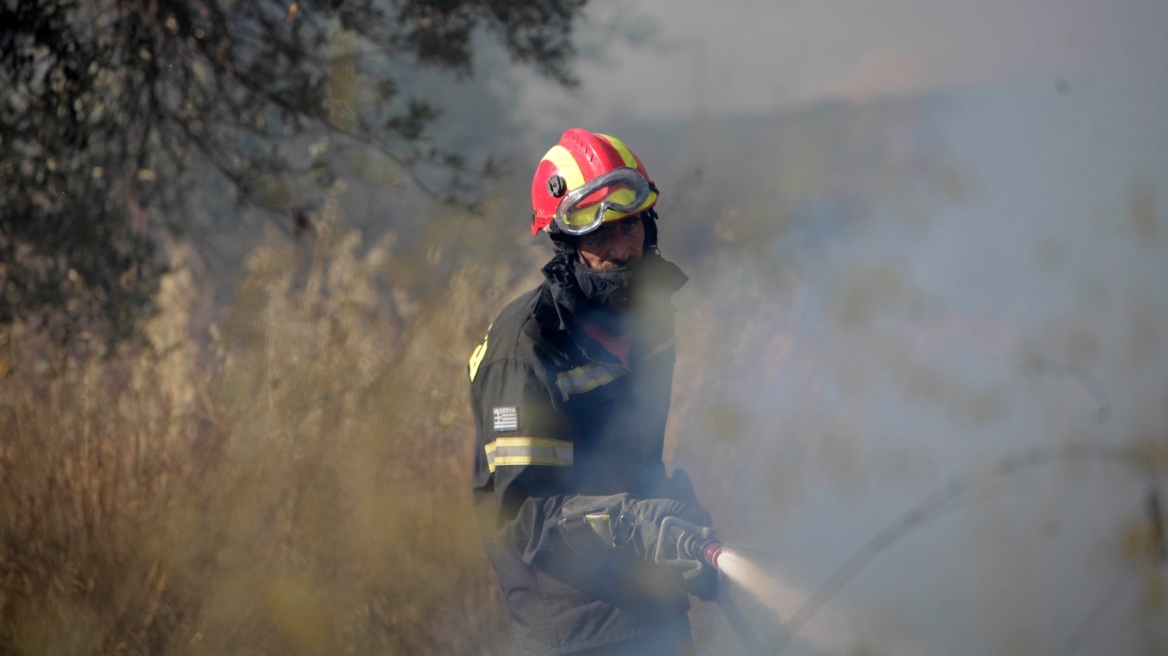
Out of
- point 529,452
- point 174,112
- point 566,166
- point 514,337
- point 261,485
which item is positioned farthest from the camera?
point 174,112

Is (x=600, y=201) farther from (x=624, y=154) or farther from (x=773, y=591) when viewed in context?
(x=773, y=591)

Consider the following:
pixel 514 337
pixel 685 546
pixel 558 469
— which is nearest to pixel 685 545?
pixel 685 546

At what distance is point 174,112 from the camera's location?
5.33 m

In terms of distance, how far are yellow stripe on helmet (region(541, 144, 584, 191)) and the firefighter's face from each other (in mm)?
167

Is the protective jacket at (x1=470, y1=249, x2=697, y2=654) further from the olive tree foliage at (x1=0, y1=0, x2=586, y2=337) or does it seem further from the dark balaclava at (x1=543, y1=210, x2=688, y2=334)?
the olive tree foliage at (x1=0, y1=0, x2=586, y2=337)

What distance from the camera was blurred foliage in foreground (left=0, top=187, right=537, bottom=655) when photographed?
357cm

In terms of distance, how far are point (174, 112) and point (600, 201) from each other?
12.0 feet

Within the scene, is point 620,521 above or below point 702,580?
above

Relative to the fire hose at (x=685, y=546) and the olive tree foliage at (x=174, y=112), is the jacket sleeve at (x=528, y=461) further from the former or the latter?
the olive tree foliage at (x=174, y=112)

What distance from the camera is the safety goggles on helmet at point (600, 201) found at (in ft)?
8.58

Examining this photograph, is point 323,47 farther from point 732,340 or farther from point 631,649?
point 631,649

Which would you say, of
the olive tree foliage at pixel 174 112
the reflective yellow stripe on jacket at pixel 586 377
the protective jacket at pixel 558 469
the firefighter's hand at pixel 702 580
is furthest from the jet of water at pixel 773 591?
the olive tree foliage at pixel 174 112

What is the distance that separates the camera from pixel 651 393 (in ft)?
8.75

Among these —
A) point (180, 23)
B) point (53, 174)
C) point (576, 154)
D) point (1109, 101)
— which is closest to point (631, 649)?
point (576, 154)
